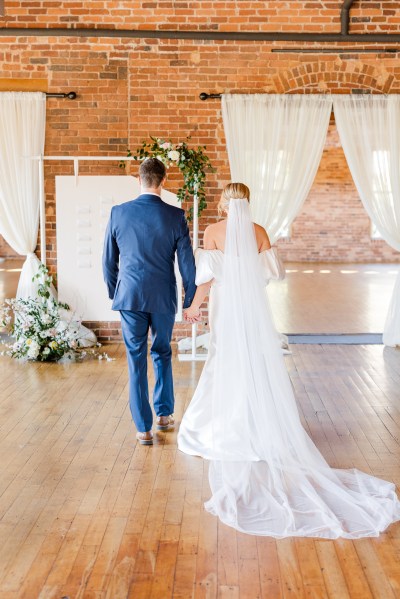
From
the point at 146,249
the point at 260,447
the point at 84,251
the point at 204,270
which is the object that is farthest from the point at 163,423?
the point at 84,251

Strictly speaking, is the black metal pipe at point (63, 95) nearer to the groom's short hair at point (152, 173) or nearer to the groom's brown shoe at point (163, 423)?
the groom's short hair at point (152, 173)

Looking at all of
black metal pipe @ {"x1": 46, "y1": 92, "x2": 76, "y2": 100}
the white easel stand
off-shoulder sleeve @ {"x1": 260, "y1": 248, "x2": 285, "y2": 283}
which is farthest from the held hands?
black metal pipe @ {"x1": 46, "y1": 92, "x2": 76, "y2": 100}

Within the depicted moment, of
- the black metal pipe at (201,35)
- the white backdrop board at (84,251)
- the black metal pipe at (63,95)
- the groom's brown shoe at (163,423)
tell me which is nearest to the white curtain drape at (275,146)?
the black metal pipe at (201,35)

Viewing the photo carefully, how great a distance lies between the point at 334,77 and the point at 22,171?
11.1ft

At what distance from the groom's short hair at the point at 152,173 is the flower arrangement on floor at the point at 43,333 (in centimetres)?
283

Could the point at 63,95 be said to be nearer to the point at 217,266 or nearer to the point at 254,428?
the point at 217,266

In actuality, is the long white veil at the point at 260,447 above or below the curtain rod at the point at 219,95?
below

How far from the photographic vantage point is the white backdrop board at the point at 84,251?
7176 millimetres

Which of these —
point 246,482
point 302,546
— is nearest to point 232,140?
point 246,482

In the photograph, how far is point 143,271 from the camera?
13.2 ft

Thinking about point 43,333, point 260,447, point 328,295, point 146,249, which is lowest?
point 328,295

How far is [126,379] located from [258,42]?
3756 mm

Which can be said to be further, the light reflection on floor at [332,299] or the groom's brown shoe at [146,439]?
the light reflection on floor at [332,299]

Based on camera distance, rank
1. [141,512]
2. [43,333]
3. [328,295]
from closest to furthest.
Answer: [141,512] < [43,333] < [328,295]
